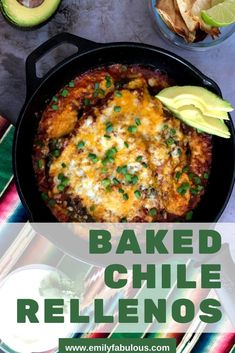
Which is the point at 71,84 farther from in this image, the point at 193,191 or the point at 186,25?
the point at 193,191

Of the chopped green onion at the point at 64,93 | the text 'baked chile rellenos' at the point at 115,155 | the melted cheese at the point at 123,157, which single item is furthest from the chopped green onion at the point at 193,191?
the chopped green onion at the point at 64,93

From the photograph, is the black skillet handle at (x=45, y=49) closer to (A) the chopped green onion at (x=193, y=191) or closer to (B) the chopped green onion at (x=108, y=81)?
(B) the chopped green onion at (x=108, y=81)

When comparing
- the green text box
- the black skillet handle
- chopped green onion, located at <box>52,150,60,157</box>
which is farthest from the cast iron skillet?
the green text box

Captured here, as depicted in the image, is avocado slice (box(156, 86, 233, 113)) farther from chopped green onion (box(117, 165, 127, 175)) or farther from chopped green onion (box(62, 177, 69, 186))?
chopped green onion (box(62, 177, 69, 186))

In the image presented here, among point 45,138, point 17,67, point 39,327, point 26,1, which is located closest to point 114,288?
point 39,327

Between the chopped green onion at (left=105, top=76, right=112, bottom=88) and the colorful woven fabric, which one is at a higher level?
the chopped green onion at (left=105, top=76, right=112, bottom=88)

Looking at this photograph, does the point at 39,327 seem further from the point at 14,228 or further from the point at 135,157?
the point at 135,157

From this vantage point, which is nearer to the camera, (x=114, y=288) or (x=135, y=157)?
(x=135, y=157)
